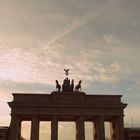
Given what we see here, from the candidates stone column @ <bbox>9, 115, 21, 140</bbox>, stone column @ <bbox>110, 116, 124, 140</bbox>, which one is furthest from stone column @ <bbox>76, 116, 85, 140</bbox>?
stone column @ <bbox>9, 115, 21, 140</bbox>

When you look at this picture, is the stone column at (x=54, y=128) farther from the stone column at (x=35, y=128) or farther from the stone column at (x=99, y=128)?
the stone column at (x=99, y=128)

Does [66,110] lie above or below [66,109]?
below

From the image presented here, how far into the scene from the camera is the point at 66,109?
51.3 metres

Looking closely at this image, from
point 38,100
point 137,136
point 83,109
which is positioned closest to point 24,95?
point 38,100

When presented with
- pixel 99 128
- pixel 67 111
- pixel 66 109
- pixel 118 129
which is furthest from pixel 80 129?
pixel 118 129

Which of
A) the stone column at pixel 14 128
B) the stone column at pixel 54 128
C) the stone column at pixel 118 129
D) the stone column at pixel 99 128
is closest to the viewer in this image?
the stone column at pixel 14 128

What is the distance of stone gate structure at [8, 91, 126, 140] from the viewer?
1991 inches

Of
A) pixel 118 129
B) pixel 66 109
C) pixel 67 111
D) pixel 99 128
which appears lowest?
pixel 118 129

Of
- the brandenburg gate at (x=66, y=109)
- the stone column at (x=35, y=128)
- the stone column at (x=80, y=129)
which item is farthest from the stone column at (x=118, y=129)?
the stone column at (x=35, y=128)

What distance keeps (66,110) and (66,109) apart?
162 mm

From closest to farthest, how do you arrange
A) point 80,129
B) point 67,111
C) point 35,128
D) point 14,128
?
1. point 14,128
2. point 35,128
3. point 80,129
4. point 67,111

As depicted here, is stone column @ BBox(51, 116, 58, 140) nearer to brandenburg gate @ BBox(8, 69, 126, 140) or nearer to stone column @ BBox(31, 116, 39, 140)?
brandenburg gate @ BBox(8, 69, 126, 140)

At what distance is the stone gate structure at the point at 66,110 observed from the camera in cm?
→ 5056

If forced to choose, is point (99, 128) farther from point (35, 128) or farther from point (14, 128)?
point (14, 128)
